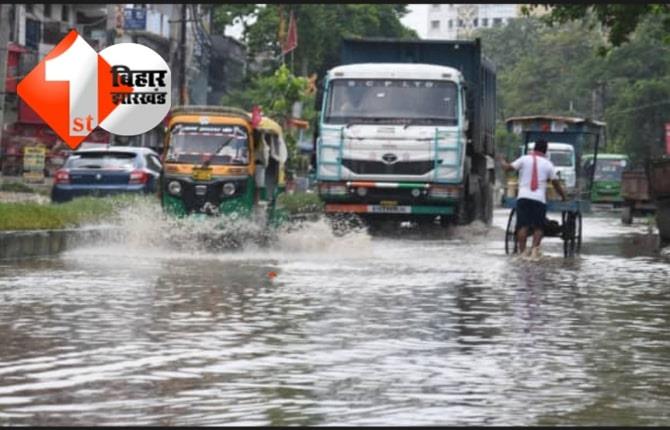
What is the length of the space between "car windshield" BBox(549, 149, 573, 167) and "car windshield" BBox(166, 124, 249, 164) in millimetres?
28909

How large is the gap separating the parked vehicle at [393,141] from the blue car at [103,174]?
3.86m

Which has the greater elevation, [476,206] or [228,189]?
[228,189]

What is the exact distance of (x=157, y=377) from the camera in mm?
9523

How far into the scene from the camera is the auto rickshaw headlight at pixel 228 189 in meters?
25.0

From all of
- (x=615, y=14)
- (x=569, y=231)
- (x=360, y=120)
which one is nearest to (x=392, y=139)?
(x=360, y=120)

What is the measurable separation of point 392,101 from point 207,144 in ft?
18.0

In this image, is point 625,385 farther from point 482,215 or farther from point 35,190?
point 35,190

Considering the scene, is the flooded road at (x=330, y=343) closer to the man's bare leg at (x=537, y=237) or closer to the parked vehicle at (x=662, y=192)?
the man's bare leg at (x=537, y=237)

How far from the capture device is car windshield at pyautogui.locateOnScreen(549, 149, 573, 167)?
5369 centimetres

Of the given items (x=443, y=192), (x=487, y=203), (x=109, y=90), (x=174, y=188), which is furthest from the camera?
(x=487, y=203)

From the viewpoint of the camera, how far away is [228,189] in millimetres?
25078

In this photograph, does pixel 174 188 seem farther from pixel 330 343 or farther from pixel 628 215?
pixel 628 215

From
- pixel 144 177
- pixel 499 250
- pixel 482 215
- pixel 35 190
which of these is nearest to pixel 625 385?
pixel 499 250

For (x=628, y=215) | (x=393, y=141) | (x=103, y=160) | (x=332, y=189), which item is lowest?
(x=628, y=215)
